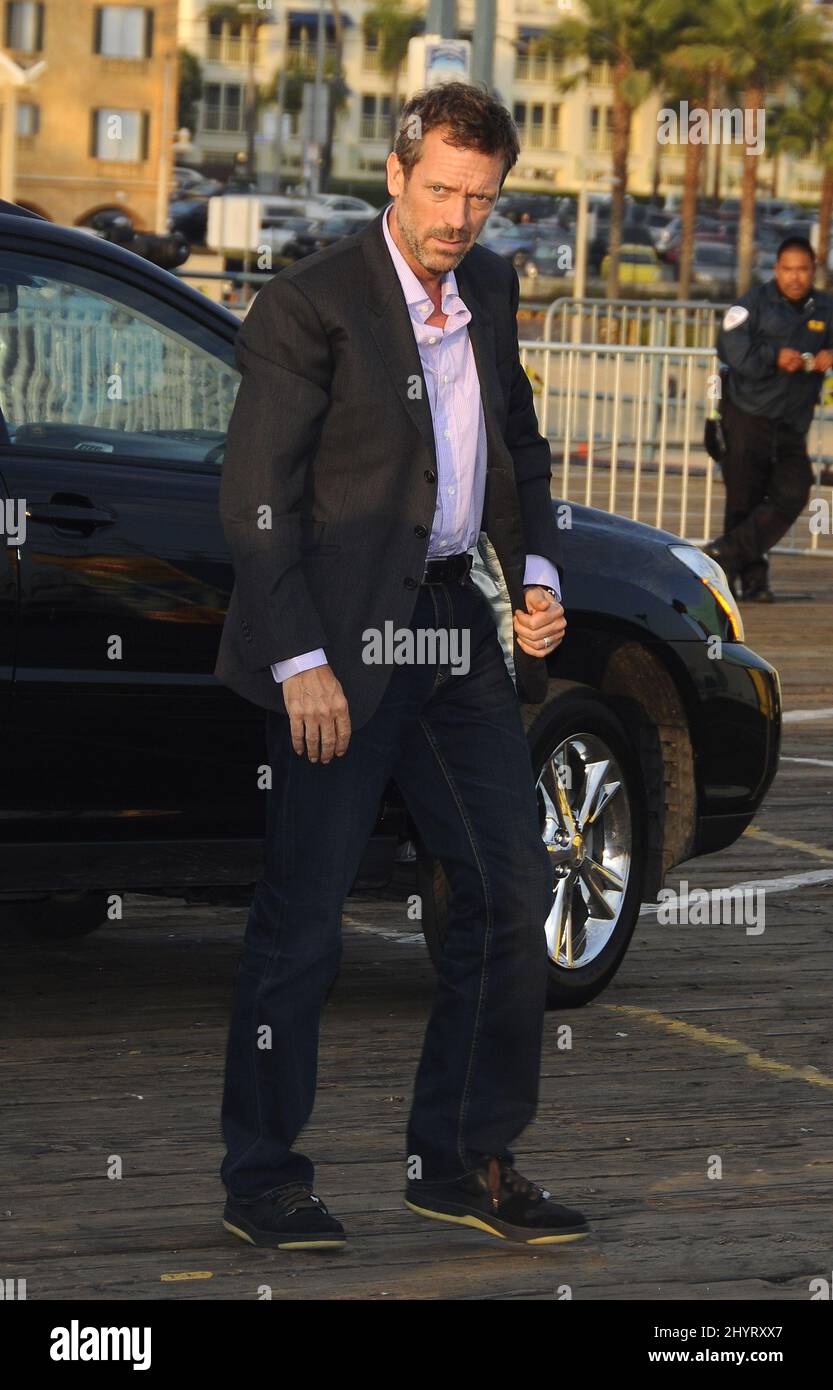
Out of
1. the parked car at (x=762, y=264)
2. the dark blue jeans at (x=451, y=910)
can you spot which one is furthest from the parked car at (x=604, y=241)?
the dark blue jeans at (x=451, y=910)

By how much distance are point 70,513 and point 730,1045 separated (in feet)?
6.66

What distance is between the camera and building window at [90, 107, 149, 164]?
79.6 m

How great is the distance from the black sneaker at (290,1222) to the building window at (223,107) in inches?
5054

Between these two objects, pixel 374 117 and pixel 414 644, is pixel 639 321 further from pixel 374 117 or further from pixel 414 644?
pixel 374 117

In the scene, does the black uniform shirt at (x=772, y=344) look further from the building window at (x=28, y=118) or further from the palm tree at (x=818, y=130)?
the building window at (x=28, y=118)

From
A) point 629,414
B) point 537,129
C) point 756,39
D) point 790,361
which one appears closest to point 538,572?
point 790,361

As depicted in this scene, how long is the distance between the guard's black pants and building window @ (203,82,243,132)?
118m

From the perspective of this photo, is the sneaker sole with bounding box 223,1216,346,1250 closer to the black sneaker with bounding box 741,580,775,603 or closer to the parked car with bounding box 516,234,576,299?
the black sneaker with bounding box 741,580,775,603

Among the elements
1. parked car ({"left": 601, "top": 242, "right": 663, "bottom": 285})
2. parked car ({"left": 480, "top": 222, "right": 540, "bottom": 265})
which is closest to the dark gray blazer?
parked car ({"left": 480, "top": 222, "right": 540, "bottom": 265})

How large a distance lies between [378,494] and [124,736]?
155cm

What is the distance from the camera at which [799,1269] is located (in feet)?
15.7

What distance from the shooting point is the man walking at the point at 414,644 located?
454cm

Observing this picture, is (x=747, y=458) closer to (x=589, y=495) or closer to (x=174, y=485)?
(x=589, y=495)

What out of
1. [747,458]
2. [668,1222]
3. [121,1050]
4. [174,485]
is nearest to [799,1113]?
[668,1222]
